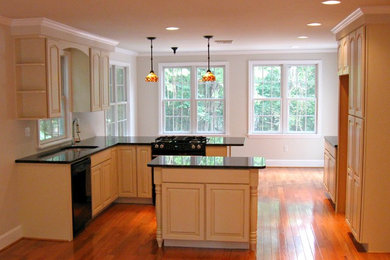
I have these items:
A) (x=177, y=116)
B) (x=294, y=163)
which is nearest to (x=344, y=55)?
(x=294, y=163)

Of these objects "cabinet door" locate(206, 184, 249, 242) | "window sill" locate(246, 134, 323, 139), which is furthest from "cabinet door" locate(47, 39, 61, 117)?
"window sill" locate(246, 134, 323, 139)

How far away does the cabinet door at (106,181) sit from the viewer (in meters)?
5.94

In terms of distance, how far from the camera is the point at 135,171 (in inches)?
255

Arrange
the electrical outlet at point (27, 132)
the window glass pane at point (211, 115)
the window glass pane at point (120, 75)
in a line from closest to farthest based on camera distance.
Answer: the electrical outlet at point (27, 132), the window glass pane at point (120, 75), the window glass pane at point (211, 115)

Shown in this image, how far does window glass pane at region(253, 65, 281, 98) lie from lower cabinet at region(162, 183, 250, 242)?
5.20 meters

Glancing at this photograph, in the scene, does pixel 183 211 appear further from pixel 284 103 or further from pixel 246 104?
pixel 284 103

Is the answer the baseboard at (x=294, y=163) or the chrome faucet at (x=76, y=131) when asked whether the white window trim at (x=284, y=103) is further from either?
the chrome faucet at (x=76, y=131)

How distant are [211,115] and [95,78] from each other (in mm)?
3703

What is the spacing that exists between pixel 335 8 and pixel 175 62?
549 centimetres

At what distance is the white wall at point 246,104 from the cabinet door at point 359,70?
176 inches

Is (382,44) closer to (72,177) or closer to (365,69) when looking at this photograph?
(365,69)

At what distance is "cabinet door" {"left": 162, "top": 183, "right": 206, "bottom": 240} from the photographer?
15.0 ft

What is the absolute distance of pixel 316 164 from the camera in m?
9.38

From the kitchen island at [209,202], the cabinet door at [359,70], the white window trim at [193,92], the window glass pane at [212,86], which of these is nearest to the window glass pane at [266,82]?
the white window trim at [193,92]
